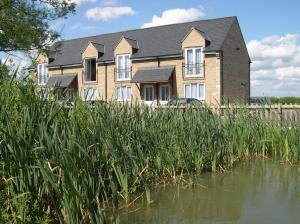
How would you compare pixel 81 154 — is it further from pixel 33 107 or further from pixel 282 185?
pixel 282 185

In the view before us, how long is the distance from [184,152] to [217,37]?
87.2 feet

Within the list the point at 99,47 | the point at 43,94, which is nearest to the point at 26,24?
the point at 43,94

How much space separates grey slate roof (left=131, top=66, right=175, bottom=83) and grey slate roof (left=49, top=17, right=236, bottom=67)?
3.74 ft

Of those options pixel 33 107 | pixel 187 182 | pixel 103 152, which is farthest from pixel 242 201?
pixel 33 107

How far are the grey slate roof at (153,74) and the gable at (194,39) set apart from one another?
2278mm

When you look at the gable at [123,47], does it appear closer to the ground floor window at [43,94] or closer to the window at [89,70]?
the window at [89,70]

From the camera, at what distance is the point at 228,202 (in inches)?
243

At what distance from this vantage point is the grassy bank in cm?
413

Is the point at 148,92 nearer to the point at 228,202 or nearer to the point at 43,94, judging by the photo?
the point at 228,202

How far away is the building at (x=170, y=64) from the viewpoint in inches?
1271

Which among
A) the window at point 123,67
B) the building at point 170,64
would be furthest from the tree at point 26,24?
the window at point 123,67

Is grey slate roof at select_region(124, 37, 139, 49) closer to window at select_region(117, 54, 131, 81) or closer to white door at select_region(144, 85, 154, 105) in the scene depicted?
window at select_region(117, 54, 131, 81)

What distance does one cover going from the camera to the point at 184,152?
7.31 m

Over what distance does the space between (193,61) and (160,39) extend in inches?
185
